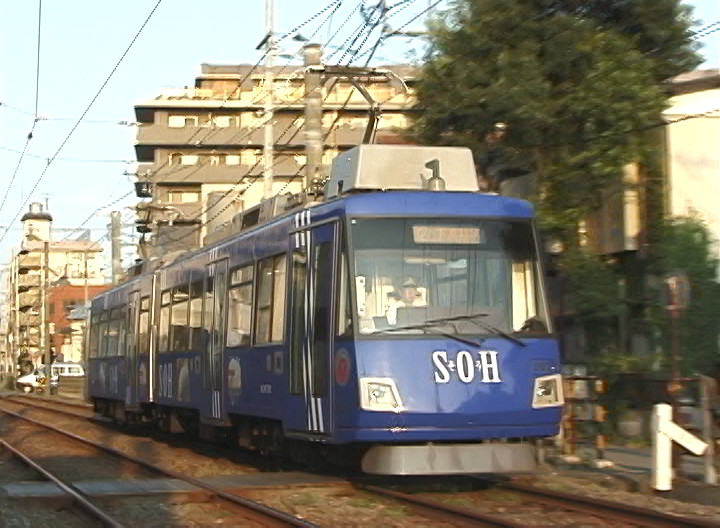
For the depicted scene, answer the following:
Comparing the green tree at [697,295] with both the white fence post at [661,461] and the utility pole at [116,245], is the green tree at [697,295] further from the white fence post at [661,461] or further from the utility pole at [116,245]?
the utility pole at [116,245]

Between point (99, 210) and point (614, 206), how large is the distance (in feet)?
129

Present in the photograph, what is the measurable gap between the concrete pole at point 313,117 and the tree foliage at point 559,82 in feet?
7.84

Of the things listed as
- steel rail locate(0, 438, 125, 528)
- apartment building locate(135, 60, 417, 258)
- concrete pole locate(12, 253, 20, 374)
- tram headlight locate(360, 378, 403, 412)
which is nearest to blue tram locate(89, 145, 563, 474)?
tram headlight locate(360, 378, 403, 412)

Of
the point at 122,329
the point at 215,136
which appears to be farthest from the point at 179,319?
the point at 215,136

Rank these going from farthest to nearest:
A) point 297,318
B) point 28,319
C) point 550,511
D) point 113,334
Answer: point 28,319
point 113,334
point 297,318
point 550,511

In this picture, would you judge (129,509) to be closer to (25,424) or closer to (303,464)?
(303,464)

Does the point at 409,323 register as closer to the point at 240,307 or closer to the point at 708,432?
the point at 708,432

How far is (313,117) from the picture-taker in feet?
75.6

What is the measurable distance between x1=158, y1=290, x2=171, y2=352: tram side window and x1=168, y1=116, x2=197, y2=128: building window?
69318mm

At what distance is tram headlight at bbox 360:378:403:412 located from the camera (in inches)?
478

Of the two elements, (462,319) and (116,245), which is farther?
(116,245)

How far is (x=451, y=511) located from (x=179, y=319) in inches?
385

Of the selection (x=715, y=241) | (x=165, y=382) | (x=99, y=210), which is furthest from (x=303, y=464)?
(x=99, y=210)

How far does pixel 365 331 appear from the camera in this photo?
12.3 m
